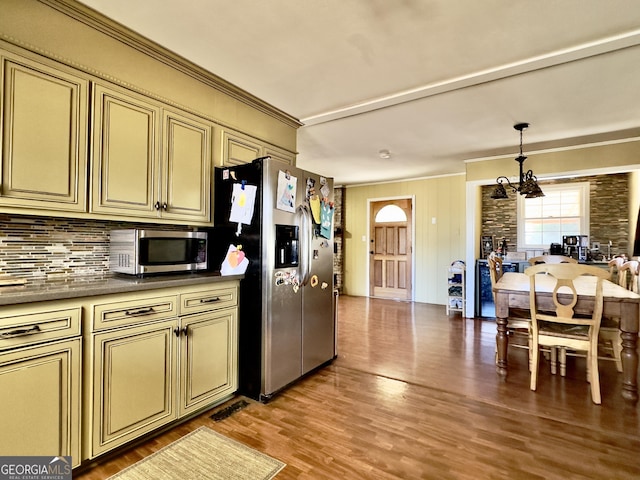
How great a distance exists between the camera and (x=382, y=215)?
6.75m

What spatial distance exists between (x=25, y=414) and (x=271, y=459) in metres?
1.15

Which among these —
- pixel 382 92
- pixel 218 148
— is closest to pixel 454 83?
pixel 382 92

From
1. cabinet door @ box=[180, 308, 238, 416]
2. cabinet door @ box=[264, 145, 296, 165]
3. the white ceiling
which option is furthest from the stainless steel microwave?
the white ceiling

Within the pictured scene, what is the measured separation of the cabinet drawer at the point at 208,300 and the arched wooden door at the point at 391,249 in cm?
469

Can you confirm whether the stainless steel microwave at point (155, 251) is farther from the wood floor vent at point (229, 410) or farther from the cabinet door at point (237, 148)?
the wood floor vent at point (229, 410)

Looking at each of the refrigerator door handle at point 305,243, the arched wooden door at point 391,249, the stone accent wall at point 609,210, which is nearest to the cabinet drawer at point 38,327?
the refrigerator door handle at point 305,243

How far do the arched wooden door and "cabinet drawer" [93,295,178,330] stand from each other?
5179 mm

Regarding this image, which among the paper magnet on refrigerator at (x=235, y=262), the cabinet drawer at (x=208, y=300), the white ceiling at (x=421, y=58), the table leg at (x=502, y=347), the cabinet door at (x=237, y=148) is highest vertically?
the white ceiling at (x=421, y=58)

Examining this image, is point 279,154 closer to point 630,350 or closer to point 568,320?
point 568,320

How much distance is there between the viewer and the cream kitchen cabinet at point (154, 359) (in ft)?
5.28

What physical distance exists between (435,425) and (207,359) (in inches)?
61.2

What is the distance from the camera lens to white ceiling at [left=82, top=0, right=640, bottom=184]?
1822mm

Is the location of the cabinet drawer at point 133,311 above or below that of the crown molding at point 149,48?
below

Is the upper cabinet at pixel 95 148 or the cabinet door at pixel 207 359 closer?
the upper cabinet at pixel 95 148
